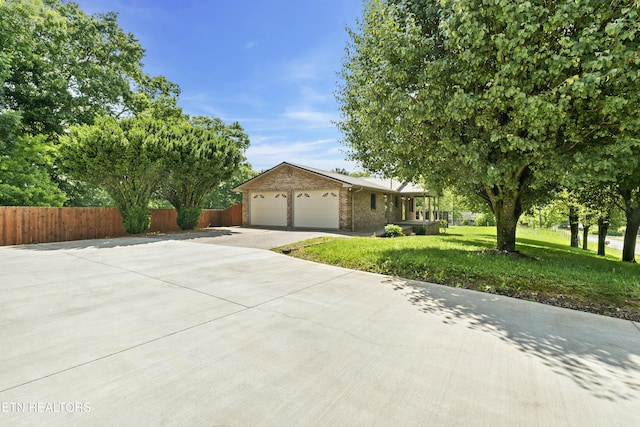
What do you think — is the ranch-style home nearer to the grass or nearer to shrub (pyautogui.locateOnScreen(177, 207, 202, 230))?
shrub (pyautogui.locateOnScreen(177, 207, 202, 230))

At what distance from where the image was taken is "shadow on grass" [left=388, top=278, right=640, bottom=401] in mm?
2502

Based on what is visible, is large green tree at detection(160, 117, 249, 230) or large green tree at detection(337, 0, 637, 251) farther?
large green tree at detection(160, 117, 249, 230)

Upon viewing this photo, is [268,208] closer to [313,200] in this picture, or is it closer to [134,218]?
[313,200]

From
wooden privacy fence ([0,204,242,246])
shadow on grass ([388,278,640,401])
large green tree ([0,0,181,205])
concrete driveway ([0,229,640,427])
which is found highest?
large green tree ([0,0,181,205])

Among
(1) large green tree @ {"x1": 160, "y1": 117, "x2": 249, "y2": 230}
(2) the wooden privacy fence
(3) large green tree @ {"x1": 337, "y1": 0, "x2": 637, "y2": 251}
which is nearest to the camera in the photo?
(3) large green tree @ {"x1": 337, "y1": 0, "x2": 637, "y2": 251}

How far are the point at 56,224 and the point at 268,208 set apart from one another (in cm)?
1081

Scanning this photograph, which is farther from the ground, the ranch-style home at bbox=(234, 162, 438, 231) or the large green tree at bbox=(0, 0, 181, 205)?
the large green tree at bbox=(0, 0, 181, 205)

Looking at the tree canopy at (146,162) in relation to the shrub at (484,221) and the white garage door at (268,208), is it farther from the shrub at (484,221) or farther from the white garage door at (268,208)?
the shrub at (484,221)

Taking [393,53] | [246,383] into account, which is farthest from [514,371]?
Result: [393,53]

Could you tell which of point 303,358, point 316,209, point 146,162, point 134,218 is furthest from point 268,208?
point 303,358

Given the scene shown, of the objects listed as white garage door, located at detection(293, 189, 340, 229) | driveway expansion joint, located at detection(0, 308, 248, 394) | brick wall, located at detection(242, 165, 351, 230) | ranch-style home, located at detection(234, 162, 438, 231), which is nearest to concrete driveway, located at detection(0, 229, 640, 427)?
driveway expansion joint, located at detection(0, 308, 248, 394)

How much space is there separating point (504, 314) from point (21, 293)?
291 inches

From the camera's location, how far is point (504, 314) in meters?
4.01

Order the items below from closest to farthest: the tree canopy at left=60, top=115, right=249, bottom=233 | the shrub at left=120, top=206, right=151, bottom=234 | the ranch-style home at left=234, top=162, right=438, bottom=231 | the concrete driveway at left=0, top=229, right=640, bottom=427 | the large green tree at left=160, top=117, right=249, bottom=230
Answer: the concrete driveway at left=0, top=229, right=640, bottom=427 < the tree canopy at left=60, top=115, right=249, bottom=233 < the shrub at left=120, top=206, right=151, bottom=234 < the large green tree at left=160, top=117, right=249, bottom=230 < the ranch-style home at left=234, top=162, right=438, bottom=231
